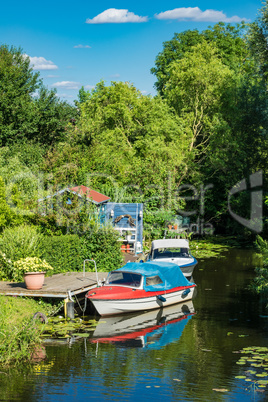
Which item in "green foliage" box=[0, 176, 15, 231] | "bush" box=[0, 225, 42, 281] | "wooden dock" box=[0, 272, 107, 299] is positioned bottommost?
"wooden dock" box=[0, 272, 107, 299]

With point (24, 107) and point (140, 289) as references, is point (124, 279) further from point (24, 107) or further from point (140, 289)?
point (24, 107)

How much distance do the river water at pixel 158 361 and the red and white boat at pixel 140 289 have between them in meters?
0.42

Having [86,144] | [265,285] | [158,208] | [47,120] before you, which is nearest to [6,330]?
[265,285]

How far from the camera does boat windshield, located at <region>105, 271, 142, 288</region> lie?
65.7ft

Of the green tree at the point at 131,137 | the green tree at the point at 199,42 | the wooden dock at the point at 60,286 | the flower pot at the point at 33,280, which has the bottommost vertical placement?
the wooden dock at the point at 60,286

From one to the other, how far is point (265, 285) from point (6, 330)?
34.5 feet

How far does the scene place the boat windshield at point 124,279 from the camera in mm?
20031

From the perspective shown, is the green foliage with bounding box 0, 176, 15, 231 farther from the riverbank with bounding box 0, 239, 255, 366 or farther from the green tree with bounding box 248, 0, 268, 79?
the green tree with bounding box 248, 0, 268, 79

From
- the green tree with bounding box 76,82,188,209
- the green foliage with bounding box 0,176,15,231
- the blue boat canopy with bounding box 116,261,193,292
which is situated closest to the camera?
the blue boat canopy with bounding box 116,261,193,292

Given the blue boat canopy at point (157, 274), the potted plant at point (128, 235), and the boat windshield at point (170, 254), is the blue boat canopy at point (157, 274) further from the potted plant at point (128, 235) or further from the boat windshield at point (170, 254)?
the potted plant at point (128, 235)

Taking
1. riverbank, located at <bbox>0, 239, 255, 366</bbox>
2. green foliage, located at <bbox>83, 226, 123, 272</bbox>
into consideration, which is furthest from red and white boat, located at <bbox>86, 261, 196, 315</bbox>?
riverbank, located at <bbox>0, 239, 255, 366</bbox>

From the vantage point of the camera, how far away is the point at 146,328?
18266 millimetres

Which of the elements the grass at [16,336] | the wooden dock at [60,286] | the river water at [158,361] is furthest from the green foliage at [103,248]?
the grass at [16,336]

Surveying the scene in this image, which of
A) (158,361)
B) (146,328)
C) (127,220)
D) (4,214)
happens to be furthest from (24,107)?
(158,361)
